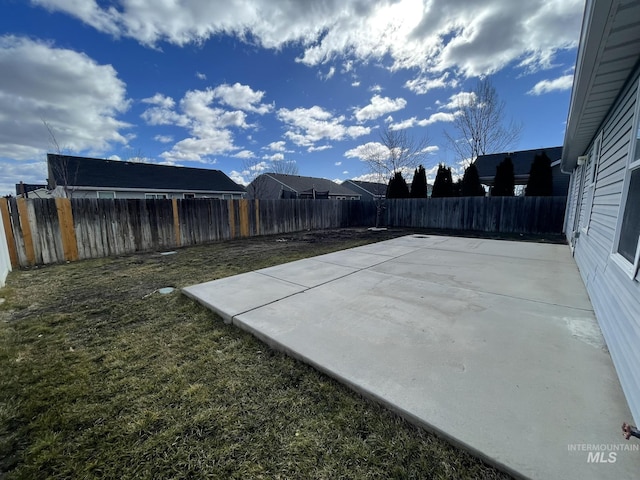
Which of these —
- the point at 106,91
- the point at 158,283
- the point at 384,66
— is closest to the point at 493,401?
the point at 158,283

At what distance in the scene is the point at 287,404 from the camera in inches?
60.9

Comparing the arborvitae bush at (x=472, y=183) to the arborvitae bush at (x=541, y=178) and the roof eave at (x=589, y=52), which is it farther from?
the roof eave at (x=589, y=52)

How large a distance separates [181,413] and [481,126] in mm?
21579

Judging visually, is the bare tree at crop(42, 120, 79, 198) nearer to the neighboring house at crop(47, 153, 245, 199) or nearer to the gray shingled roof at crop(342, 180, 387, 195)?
the neighboring house at crop(47, 153, 245, 199)

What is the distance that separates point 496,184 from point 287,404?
1499 centimetres

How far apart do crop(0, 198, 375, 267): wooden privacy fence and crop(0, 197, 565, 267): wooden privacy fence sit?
14mm

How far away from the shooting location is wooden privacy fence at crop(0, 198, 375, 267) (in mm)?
5254

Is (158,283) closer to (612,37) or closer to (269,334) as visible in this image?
(269,334)

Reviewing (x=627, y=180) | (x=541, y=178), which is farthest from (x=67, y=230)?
(x=541, y=178)

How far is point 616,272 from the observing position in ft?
6.66

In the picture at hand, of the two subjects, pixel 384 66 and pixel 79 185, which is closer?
pixel 384 66

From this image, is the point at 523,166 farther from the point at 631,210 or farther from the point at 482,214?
the point at 631,210

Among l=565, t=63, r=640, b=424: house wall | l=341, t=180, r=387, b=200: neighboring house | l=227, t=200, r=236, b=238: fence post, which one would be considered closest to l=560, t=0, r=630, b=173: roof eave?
l=565, t=63, r=640, b=424: house wall

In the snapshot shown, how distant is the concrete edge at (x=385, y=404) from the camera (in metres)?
1.11
